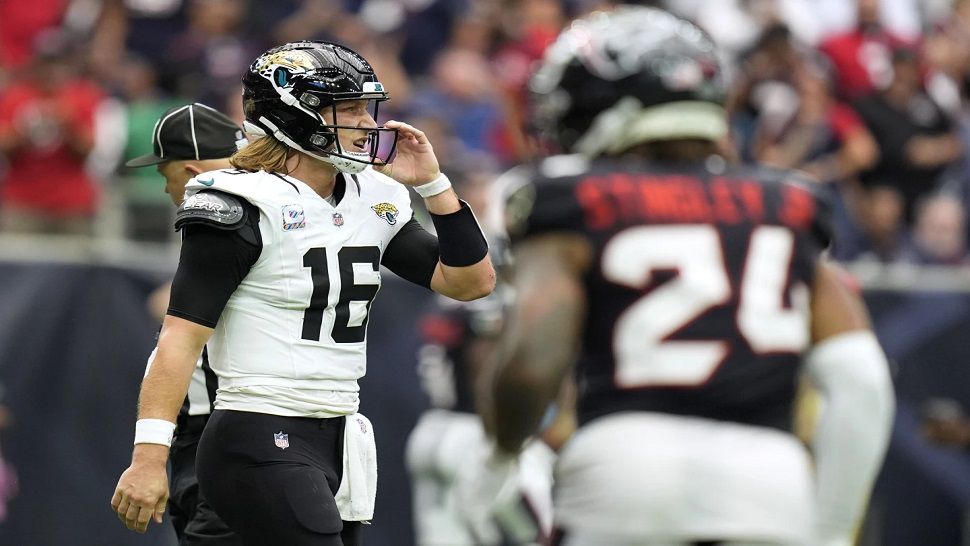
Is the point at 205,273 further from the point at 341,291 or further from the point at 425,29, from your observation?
the point at 425,29

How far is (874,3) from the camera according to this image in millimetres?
12602

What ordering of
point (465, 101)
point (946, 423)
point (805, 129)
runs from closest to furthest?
point (946, 423) → point (805, 129) → point (465, 101)

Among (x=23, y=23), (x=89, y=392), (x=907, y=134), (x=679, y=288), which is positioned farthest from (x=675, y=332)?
(x=23, y=23)

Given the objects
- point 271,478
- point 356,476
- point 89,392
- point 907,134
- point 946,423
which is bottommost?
point 946,423

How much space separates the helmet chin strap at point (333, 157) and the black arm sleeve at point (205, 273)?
14.1 inches

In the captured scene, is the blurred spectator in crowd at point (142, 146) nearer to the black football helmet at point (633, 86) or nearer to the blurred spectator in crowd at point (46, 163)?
the blurred spectator in crowd at point (46, 163)

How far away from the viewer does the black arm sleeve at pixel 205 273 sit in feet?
13.2

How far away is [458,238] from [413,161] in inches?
9.8

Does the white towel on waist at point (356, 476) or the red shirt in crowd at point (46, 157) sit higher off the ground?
the white towel on waist at point (356, 476)

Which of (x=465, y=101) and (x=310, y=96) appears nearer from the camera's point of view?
(x=310, y=96)

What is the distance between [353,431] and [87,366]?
5015mm

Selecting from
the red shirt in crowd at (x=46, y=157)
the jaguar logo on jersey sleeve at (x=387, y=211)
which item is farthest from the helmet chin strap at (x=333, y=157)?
the red shirt in crowd at (x=46, y=157)

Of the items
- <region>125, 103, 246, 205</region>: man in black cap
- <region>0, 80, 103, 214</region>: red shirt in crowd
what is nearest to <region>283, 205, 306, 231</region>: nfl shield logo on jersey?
<region>125, 103, 246, 205</region>: man in black cap

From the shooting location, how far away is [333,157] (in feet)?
13.9
